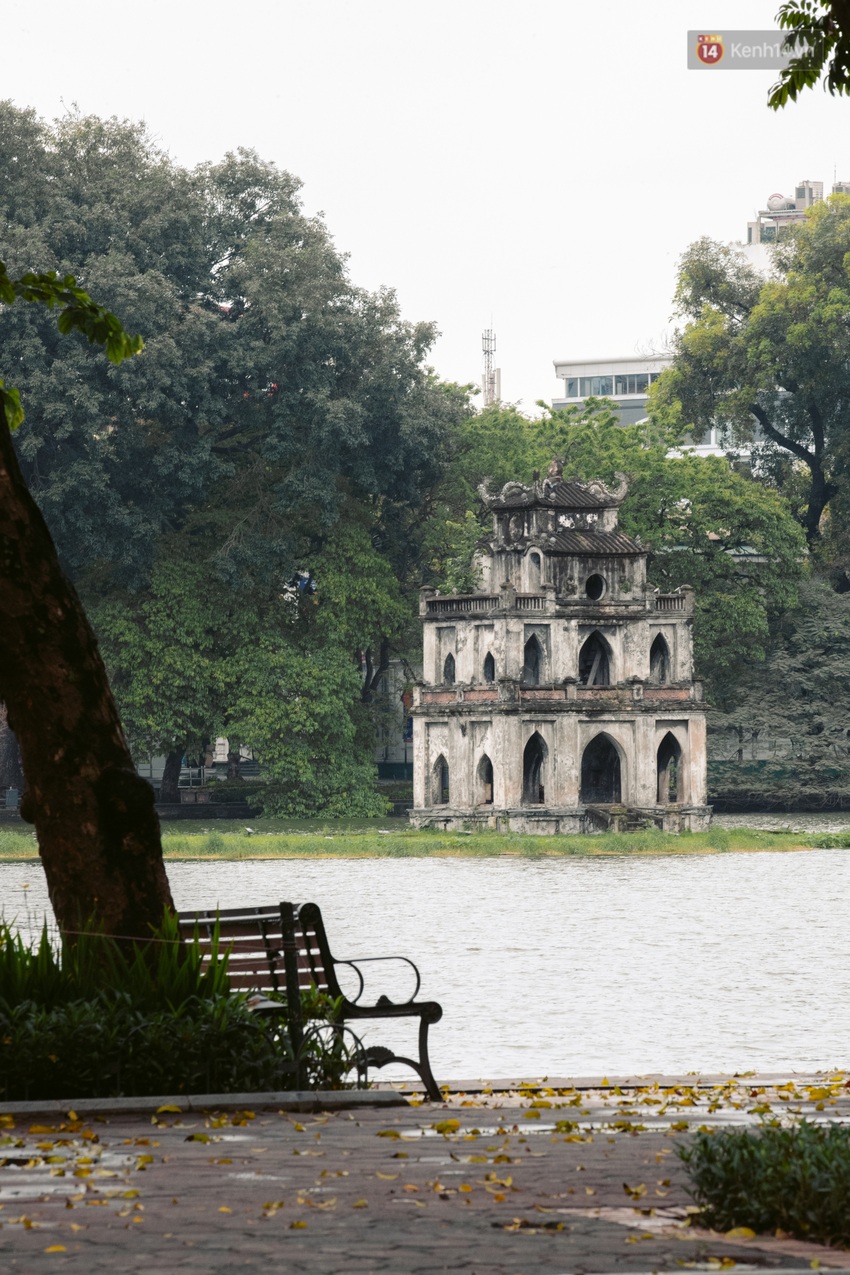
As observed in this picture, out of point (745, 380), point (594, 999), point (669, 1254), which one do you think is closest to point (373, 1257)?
point (669, 1254)

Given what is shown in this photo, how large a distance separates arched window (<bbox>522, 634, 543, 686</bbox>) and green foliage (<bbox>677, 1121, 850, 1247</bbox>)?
52.9m

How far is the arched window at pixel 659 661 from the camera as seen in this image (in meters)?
60.3

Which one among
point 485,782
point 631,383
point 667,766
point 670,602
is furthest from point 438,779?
point 631,383

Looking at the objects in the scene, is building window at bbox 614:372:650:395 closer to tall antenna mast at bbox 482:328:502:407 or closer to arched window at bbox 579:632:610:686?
tall antenna mast at bbox 482:328:502:407

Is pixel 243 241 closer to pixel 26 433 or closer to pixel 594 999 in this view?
pixel 26 433

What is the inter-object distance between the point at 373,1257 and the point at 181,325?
56.8 metres

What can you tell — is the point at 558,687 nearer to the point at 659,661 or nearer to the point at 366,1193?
the point at 659,661

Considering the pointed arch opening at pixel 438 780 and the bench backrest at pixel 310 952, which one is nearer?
the bench backrest at pixel 310 952

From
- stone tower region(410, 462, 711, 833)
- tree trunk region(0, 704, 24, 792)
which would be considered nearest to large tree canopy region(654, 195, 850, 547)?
stone tower region(410, 462, 711, 833)

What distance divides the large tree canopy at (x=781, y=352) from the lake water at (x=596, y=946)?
83.0 ft

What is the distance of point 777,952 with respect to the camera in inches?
1134

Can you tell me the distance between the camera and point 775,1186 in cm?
745

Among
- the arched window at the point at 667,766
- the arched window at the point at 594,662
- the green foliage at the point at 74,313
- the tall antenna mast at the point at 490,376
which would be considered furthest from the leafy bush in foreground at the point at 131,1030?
the tall antenna mast at the point at 490,376

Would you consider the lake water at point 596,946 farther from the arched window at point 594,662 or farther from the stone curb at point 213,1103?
the arched window at point 594,662
